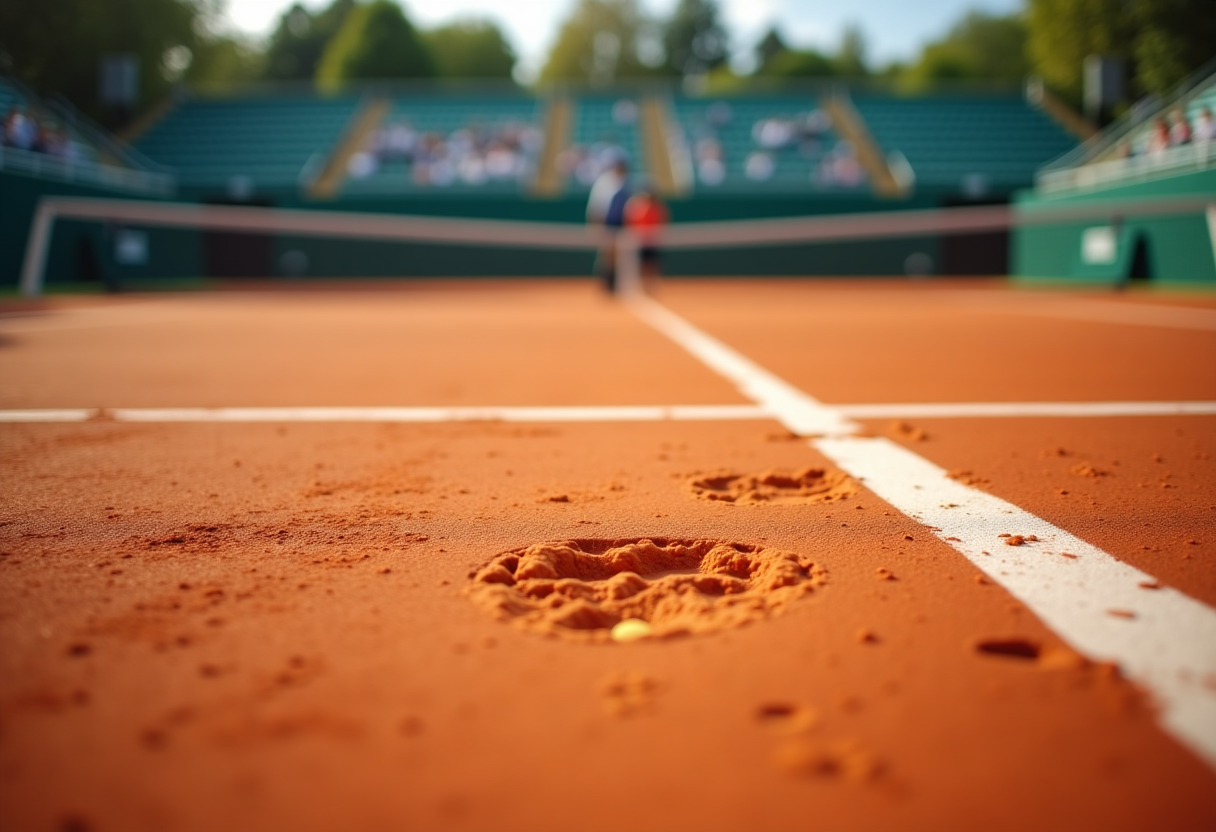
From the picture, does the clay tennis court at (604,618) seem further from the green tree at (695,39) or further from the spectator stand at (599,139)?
the green tree at (695,39)

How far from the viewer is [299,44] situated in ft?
164

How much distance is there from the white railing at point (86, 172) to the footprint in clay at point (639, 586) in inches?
555

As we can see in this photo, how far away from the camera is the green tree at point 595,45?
178 feet

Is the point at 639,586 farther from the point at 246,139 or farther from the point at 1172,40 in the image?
the point at 246,139

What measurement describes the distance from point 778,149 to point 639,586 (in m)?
23.4

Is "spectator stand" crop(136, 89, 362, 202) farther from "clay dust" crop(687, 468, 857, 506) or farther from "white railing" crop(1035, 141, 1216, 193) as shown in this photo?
"clay dust" crop(687, 468, 857, 506)

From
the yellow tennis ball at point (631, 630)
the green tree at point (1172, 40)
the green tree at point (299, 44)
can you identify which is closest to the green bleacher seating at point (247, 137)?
the green tree at point (1172, 40)

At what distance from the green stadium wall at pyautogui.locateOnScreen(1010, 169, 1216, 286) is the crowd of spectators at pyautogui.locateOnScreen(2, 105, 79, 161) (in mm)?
16373

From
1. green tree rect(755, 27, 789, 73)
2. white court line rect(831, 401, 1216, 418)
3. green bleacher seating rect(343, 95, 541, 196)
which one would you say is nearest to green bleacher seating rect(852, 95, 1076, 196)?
green bleacher seating rect(343, 95, 541, 196)

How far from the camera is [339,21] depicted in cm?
4697

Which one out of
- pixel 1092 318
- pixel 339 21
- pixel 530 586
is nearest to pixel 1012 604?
pixel 530 586

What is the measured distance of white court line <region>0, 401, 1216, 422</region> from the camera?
3.34 m

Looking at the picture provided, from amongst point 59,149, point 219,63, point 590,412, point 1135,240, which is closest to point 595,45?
point 219,63

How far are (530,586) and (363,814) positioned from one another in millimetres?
666
